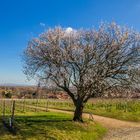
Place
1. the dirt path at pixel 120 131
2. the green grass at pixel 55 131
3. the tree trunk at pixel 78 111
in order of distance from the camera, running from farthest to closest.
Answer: the tree trunk at pixel 78 111 < the dirt path at pixel 120 131 < the green grass at pixel 55 131

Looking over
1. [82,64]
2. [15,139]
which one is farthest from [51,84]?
[15,139]

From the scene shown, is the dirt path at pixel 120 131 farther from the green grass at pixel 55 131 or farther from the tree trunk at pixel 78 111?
the tree trunk at pixel 78 111

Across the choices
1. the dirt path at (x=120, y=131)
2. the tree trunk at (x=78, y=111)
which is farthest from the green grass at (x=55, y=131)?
the dirt path at (x=120, y=131)

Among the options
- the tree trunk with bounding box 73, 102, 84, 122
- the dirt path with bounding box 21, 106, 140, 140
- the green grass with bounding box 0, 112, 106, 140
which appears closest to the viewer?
the green grass with bounding box 0, 112, 106, 140

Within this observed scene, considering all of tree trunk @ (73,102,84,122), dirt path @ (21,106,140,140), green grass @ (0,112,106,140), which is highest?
tree trunk @ (73,102,84,122)

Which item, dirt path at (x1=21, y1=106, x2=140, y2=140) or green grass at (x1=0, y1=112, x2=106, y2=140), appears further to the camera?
dirt path at (x1=21, y1=106, x2=140, y2=140)

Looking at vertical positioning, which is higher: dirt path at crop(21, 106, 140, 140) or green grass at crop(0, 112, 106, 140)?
green grass at crop(0, 112, 106, 140)

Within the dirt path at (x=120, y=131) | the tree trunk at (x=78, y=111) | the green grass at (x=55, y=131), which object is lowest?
the dirt path at (x=120, y=131)

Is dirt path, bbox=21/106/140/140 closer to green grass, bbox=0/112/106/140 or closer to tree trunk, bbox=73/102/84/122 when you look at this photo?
green grass, bbox=0/112/106/140

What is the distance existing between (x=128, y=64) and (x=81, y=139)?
11.8 m

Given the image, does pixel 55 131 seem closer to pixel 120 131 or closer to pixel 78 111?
pixel 78 111

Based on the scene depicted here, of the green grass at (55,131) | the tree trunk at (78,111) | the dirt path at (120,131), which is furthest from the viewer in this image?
the tree trunk at (78,111)

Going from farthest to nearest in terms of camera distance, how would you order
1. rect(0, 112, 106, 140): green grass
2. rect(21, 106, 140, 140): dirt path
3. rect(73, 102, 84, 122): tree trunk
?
rect(73, 102, 84, 122): tree trunk
rect(21, 106, 140, 140): dirt path
rect(0, 112, 106, 140): green grass

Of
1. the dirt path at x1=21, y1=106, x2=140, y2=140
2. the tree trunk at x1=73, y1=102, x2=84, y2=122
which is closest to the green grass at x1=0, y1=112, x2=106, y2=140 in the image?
the tree trunk at x1=73, y1=102, x2=84, y2=122
